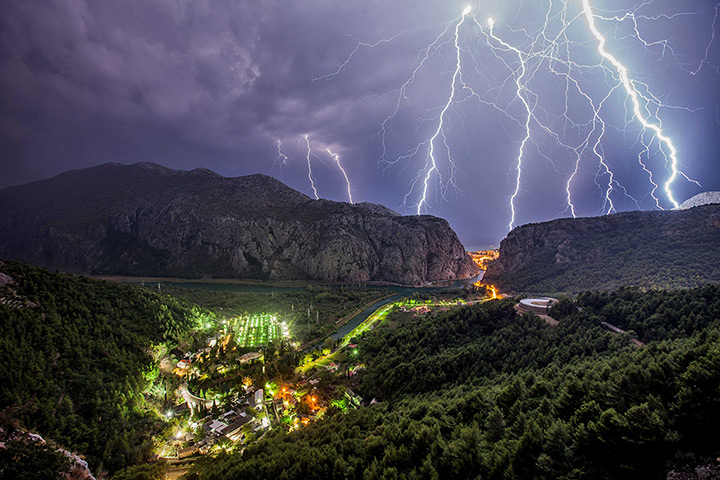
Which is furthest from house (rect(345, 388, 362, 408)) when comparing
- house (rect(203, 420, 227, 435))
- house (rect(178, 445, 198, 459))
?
house (rect(178, 445, 198, 459))

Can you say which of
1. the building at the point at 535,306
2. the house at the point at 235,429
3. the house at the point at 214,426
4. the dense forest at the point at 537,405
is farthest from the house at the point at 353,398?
the building at the point at 535,306

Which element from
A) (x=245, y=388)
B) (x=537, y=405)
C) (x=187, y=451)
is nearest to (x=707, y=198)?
(x=537, y=405)

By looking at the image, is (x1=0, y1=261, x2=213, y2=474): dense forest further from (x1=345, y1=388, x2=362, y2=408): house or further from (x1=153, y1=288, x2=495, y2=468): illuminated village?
(x1=345, y1=388, x2=362, y2=408): house

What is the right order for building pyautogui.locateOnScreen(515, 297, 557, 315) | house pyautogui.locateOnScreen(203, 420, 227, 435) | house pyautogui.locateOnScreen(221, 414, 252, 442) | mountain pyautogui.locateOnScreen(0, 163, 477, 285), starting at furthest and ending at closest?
mountain pyautogui.locateOnScreen(0, 163, 477, 285) → building pyautogui.locateOnScreen(515, 297, 557, 315) → house pyautogui.locateOnScreen(203, 420, 227, 435) → house pyautogui.locateOnScreen(221, 414, 252, 442)

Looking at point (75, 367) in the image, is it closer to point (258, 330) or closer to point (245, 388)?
point (245, 388)

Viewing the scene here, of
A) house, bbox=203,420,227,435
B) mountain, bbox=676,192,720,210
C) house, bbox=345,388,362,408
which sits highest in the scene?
mountain, bbox=676,192,720,210

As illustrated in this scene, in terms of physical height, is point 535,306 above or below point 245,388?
above

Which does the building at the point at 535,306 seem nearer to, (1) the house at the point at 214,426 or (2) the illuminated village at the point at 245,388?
(2) the illuminated village at the point at 245,388
